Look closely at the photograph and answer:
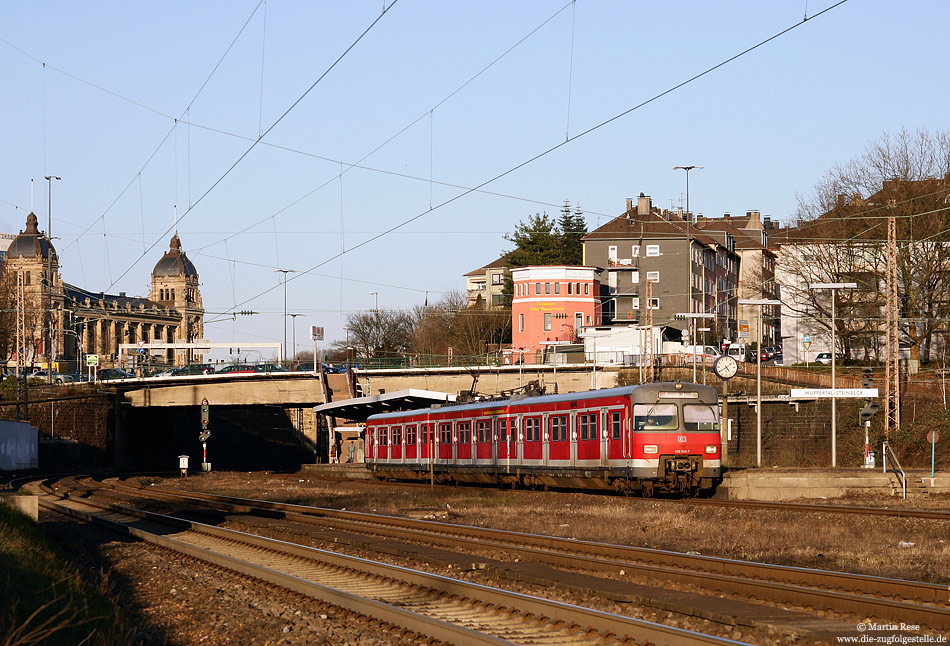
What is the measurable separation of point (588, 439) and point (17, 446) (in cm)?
4027

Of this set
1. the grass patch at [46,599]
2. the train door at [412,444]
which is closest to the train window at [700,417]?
the grass patch at [46,599]

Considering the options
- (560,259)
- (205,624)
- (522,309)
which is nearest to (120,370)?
(522,309)

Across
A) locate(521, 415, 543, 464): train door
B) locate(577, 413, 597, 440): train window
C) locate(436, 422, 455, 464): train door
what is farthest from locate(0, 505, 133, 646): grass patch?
locate(436, 422, 455, 464): train door

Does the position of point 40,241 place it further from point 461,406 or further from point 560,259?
point 461,406

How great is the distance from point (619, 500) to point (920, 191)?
45424 mm

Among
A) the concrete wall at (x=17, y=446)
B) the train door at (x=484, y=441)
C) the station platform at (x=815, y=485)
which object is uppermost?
the train door at (x=484, y=441)

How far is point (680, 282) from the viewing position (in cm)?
10762

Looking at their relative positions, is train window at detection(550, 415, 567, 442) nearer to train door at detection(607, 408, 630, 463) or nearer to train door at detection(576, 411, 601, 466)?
train door at detection(576, 411, 601, 466)

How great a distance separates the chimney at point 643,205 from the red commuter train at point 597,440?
250ft

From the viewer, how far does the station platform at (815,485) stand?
30344 mm

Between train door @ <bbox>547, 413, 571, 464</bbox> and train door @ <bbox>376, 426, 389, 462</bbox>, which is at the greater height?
train door @ <bbox>547, 413, 571, 464</bbox>

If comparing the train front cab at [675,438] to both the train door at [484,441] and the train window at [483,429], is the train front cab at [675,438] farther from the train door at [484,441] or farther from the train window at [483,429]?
the train window at [483,429]

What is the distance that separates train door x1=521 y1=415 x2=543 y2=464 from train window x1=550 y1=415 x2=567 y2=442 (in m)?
0.97

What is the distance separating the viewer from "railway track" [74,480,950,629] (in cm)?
1089
